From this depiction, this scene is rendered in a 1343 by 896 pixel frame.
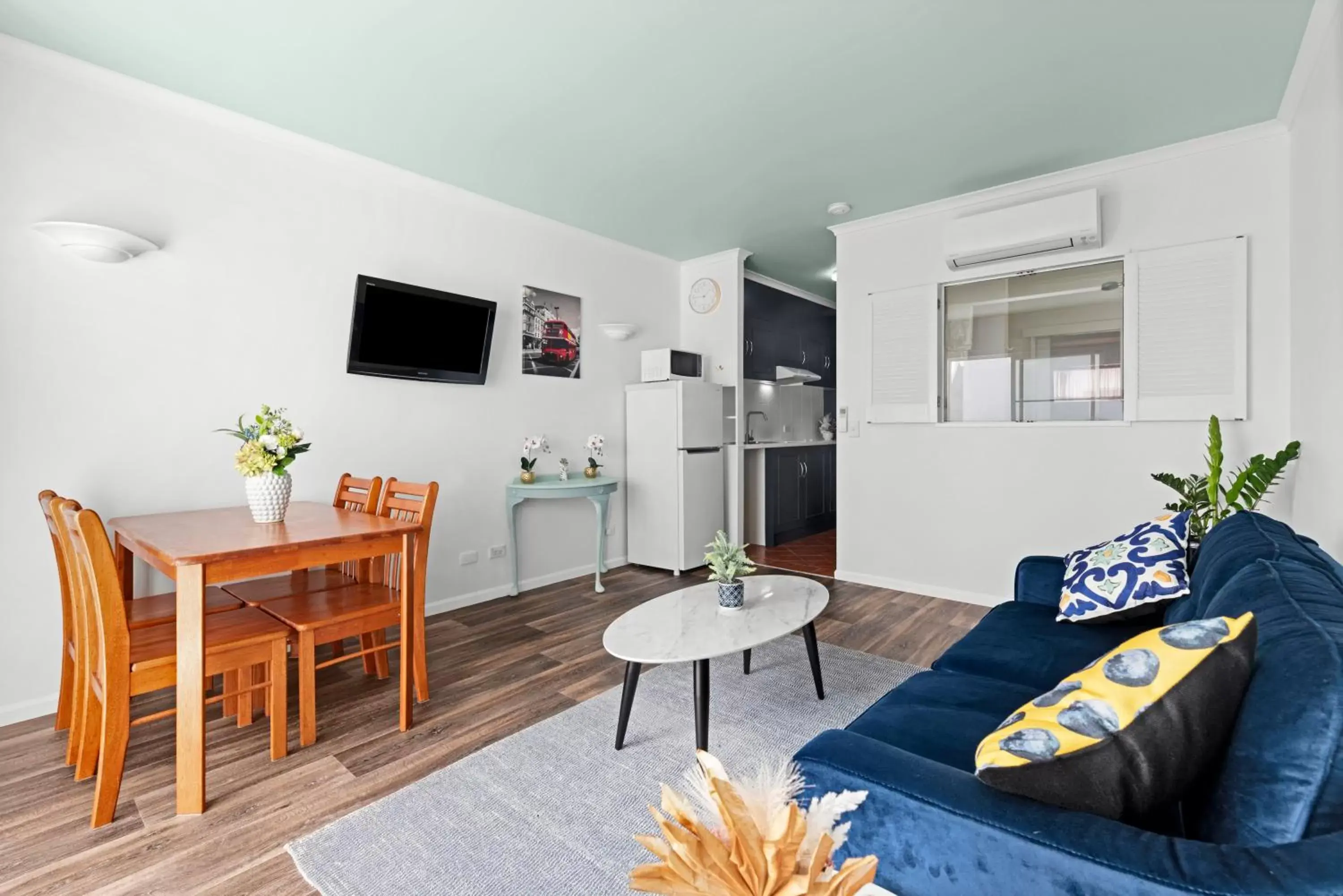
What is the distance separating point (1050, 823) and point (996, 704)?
0.80m

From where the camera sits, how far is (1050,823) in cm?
85

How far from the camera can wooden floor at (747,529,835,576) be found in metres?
4.98

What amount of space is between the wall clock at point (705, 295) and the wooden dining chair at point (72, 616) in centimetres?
402

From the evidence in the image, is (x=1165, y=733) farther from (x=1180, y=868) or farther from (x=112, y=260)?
(x=112, y=260)

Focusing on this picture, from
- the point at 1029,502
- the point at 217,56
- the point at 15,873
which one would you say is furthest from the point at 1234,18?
the point at 15,873

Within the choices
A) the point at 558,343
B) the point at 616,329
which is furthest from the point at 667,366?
the point at 558,343

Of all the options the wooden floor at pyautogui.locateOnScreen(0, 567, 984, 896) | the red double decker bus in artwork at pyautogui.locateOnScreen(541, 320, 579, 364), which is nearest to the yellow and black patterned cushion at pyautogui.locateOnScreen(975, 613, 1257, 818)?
the wooden floor at pyautogui.locateOnScreen(0, 567, 984, 896)

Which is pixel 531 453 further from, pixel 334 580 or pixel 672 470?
pixel 334 580

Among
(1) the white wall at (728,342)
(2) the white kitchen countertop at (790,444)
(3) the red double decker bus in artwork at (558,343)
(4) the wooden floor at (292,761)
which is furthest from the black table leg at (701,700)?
(2) the white kitchen countertop at (790,444)

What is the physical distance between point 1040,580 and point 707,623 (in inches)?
55.3

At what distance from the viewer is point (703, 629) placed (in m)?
2.12

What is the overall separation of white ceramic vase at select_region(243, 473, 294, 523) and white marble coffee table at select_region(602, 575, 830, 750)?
55.9 inches

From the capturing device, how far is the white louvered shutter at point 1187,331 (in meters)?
3.17

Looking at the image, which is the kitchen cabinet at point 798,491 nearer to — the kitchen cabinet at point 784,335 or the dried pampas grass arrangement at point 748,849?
the kitchen cabinet at point 784,335
